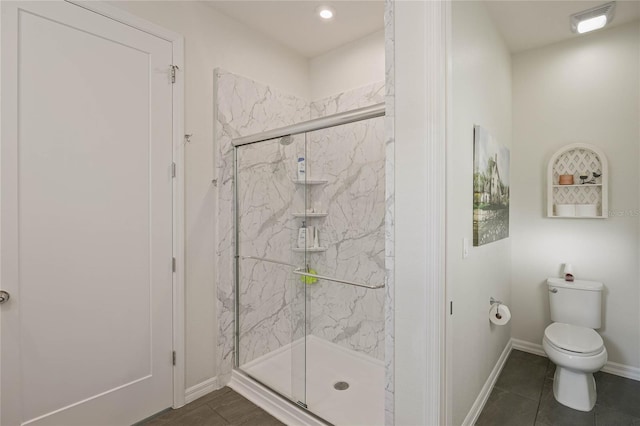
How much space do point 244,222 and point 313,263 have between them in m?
0.63

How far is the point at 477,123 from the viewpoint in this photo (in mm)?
1923

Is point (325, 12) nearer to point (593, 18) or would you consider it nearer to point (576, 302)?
point (593, 18)

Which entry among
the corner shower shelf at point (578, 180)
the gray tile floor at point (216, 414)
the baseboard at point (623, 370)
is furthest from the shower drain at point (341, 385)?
the corner shower shelf at point (578, 180)

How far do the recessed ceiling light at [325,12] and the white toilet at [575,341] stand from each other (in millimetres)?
2754

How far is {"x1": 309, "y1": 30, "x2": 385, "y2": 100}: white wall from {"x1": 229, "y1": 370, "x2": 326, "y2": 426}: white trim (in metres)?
2.46

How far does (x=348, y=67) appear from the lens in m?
2.79

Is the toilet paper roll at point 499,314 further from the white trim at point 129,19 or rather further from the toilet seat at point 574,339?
the white trim at point 129,19

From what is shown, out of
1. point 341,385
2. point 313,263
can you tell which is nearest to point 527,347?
point 341,385

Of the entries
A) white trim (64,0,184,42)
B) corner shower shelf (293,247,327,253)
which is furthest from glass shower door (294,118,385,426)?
white trim (64,0,184,42)

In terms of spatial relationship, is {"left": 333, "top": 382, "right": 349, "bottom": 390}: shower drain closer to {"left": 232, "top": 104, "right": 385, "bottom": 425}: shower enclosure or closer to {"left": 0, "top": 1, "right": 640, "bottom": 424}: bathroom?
{"left": 232, "top": 104, "right": 385, "bottom": 425}: shower enclosure

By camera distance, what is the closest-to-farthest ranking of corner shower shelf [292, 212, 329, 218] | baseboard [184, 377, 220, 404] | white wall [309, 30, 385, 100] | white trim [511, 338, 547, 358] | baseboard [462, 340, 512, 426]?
baseboard [462, 340, 512, 426], baseboard [184, 377, 220, 404], corner shower shelf [292, 212, 329, 218], white wall [309, 30, 385, 100], white trim [511, 338, 547, 358]

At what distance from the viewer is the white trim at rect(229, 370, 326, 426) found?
6.18 ft

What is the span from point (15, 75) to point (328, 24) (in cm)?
201

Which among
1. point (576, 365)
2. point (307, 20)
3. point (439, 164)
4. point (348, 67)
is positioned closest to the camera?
point (439, 164)
